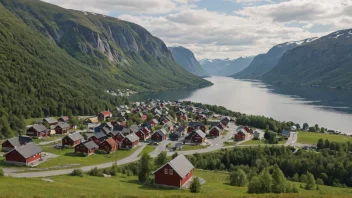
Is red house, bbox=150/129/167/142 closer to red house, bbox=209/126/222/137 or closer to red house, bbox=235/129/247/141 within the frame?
red house, bbox=209/126/222/137

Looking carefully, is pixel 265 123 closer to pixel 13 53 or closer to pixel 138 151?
pixel 138 151

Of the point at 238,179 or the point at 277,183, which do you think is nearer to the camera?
the point at 277,183

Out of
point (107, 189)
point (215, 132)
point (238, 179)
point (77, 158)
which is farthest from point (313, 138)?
point (107, 189)

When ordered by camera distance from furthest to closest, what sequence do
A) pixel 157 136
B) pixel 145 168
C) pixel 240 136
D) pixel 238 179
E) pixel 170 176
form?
pixel 240 136 < pixel 157 136 < pixel 238 179 < pixel 145 168 < pixel 170 176

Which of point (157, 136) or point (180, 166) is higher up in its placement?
point (180, 166)

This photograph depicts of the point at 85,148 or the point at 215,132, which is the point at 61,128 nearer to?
the point at 85,148

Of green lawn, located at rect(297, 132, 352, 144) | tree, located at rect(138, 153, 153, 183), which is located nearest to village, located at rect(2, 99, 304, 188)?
tree, located at rect(138, 153, 153, 183)

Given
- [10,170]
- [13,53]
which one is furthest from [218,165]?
[13,53]
